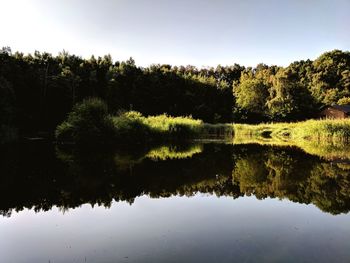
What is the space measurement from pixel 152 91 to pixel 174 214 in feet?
138

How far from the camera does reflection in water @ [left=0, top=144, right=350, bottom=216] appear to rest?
7.64m

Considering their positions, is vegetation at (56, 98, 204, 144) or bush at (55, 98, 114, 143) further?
vegetation at (56, 98, 204, 144)

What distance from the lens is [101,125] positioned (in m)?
21.6

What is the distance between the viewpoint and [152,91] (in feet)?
157

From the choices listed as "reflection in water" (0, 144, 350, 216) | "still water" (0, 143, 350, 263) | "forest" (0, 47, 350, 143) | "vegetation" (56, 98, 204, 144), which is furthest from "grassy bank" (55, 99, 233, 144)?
"forest" (0, 47, 350, 143)

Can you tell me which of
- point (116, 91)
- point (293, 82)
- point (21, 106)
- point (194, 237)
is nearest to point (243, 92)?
point (293, 82)

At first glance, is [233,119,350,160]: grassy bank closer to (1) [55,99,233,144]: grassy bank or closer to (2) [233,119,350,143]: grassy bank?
(2) [233,119,350,143]: grassy bank

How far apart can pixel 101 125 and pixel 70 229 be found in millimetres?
16490

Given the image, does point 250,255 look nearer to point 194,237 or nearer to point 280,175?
point 194,237

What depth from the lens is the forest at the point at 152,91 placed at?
128ft

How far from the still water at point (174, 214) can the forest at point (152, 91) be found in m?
26.2

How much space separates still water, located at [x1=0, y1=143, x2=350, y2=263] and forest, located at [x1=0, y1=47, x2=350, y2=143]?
2620 centimetres

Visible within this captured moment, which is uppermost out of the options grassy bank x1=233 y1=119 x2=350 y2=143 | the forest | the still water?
the forest

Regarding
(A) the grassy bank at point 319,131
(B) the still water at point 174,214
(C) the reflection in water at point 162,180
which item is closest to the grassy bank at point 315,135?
(A) the grassy bank at point 319,131
